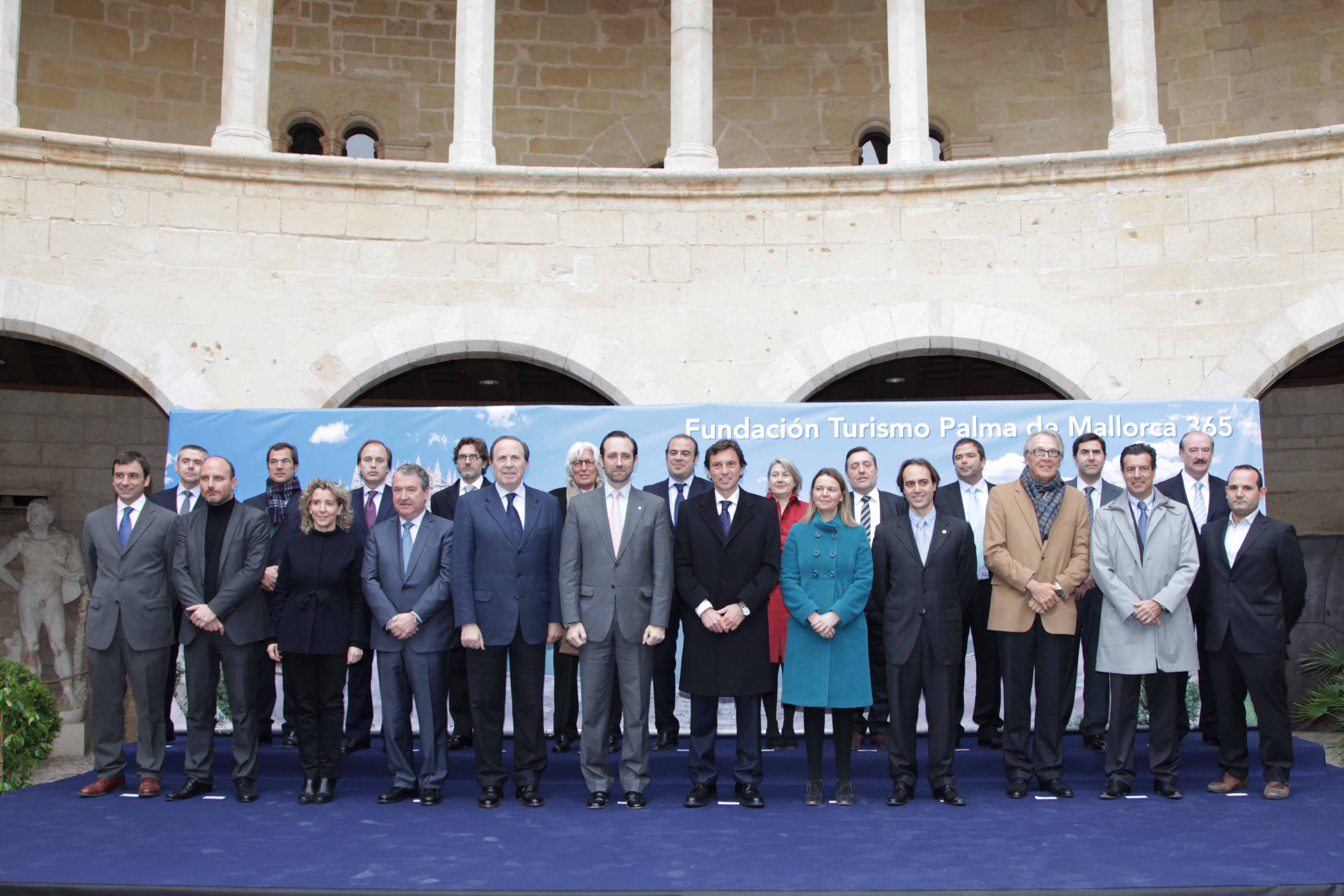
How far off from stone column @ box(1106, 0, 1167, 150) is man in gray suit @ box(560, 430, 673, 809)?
21.0 ft

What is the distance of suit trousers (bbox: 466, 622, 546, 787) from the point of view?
247 inches

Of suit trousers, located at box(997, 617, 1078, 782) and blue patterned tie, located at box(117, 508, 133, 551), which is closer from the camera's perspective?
suit trousers, located at box(997, 617, 1078, 782)

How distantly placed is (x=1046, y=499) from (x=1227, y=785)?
1.75m

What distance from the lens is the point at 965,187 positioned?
10.4 metres

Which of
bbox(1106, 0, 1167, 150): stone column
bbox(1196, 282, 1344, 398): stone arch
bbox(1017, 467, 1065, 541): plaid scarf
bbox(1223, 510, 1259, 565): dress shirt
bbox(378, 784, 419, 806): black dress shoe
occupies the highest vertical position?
bbox(1106, 0, 1167, 150): stone column

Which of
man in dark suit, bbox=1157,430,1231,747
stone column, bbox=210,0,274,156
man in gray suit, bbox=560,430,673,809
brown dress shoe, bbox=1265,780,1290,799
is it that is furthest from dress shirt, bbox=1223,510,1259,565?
stone column, bbox=210,0,274,156

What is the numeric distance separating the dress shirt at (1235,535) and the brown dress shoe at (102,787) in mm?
5987

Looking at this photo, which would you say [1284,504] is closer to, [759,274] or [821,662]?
[759,274]

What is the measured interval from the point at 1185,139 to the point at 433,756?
10879mm

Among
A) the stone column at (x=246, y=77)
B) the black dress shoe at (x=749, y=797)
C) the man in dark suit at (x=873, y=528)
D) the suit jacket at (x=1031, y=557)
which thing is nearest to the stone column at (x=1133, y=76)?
the man in dark suit at (x=873, y=528)

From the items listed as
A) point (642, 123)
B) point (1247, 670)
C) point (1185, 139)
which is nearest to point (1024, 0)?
point (1185, 139)

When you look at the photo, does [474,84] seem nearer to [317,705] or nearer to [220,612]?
[220,612]

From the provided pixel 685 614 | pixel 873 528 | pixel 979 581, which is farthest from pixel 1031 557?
pixel 685 614

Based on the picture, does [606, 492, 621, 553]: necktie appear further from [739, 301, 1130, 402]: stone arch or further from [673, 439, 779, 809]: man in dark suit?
[739, 301, 1130, 402]: stone arch
